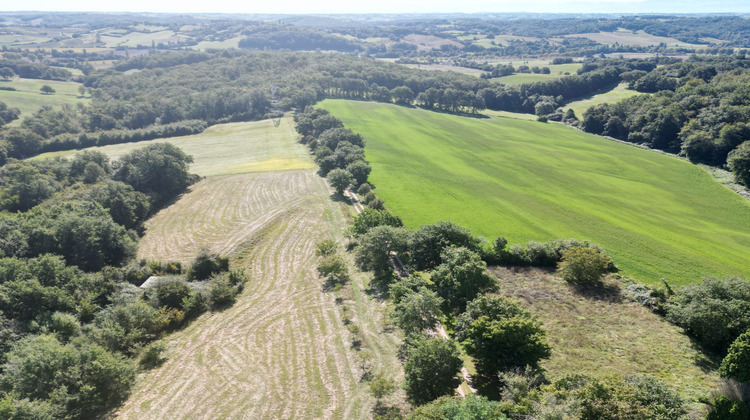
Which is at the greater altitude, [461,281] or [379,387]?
[461,281]

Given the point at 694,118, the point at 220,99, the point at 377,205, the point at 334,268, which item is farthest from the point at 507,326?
the point at 220,99

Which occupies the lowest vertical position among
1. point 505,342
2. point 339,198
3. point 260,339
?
point 260,339

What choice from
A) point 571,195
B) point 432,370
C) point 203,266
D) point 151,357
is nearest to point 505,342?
point 432,370

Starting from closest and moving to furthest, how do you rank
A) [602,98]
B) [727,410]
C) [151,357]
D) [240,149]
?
1. [727,410]
2. [151,357]
3. [240,149]
4. [602,98]

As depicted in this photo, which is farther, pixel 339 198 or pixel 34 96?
pixel 34 96

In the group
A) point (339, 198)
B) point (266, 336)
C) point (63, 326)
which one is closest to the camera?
point (63, 326)

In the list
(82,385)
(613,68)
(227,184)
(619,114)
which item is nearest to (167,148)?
(227,184)

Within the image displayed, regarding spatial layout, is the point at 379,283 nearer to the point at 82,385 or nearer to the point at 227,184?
the point at 82,385

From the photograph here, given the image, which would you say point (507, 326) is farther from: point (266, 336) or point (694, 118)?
point (694, 118)
